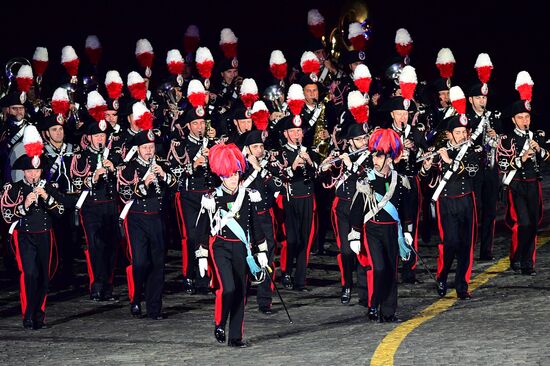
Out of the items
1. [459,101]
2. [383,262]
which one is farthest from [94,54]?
[383,262]

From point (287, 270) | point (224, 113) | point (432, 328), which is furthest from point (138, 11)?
point (432, 328)

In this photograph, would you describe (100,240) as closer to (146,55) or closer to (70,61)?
(70,61)

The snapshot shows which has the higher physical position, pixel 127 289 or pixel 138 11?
pixel 138 11

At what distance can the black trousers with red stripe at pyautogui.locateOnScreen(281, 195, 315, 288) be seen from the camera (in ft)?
68.6

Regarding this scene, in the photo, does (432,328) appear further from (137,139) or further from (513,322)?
(137,139)

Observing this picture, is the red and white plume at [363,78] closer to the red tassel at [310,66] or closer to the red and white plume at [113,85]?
the red tassel at [310,66]

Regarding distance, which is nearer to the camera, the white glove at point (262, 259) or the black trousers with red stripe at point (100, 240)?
the white glove at point (262, 259)

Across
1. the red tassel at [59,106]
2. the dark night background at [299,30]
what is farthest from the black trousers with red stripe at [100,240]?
the dark night background at [299,30]

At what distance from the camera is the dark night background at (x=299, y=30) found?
26.5 metres

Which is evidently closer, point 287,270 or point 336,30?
point 287,270

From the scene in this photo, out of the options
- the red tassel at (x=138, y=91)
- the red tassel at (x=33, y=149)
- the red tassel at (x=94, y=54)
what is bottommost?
the red tassel at (x=33, y=149)

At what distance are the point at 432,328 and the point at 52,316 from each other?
168 inches

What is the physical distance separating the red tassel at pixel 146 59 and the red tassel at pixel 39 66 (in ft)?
4.35

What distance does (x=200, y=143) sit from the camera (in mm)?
21141
